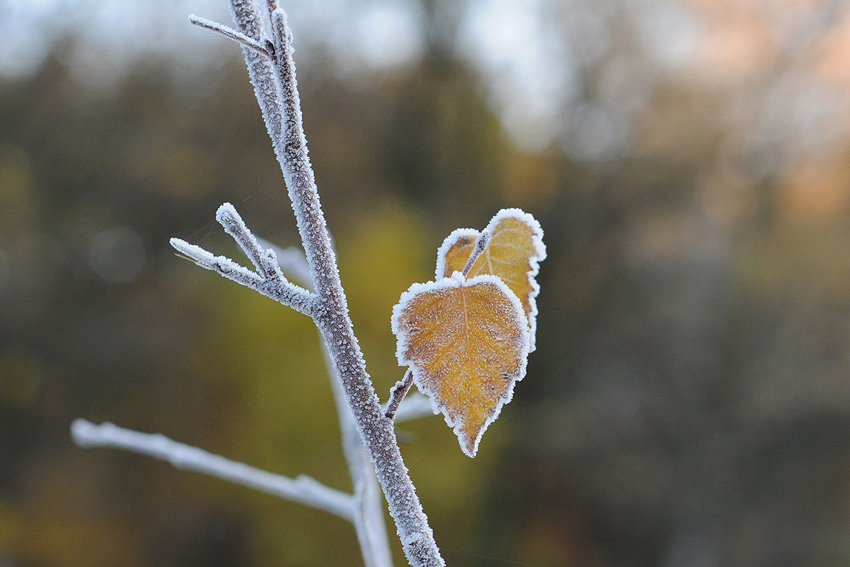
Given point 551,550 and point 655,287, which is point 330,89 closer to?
point 655,287

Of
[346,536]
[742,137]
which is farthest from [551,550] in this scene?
[742,137]

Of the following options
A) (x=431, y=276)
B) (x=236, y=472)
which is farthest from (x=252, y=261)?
(x=431, y=276)

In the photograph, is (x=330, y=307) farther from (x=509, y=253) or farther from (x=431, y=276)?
(x=431, y=276)

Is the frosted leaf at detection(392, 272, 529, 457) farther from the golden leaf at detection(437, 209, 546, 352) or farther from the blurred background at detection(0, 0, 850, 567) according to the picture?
the blurred background at detection(0, 0, 850, 567)

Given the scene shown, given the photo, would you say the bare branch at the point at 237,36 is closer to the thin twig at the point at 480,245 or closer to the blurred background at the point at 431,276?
the thin twig at the point at 480,245

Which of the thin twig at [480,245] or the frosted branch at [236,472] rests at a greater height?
the thin twig at [480,245]

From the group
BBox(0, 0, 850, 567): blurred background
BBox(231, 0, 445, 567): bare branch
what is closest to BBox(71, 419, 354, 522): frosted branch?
BBox(231, 0, 445, 567): bare branch

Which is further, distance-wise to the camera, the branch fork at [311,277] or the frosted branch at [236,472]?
the frosted branch at [236,472]

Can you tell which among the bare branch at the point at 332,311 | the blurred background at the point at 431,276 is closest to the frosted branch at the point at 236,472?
the bare branch at the point at 332,311
